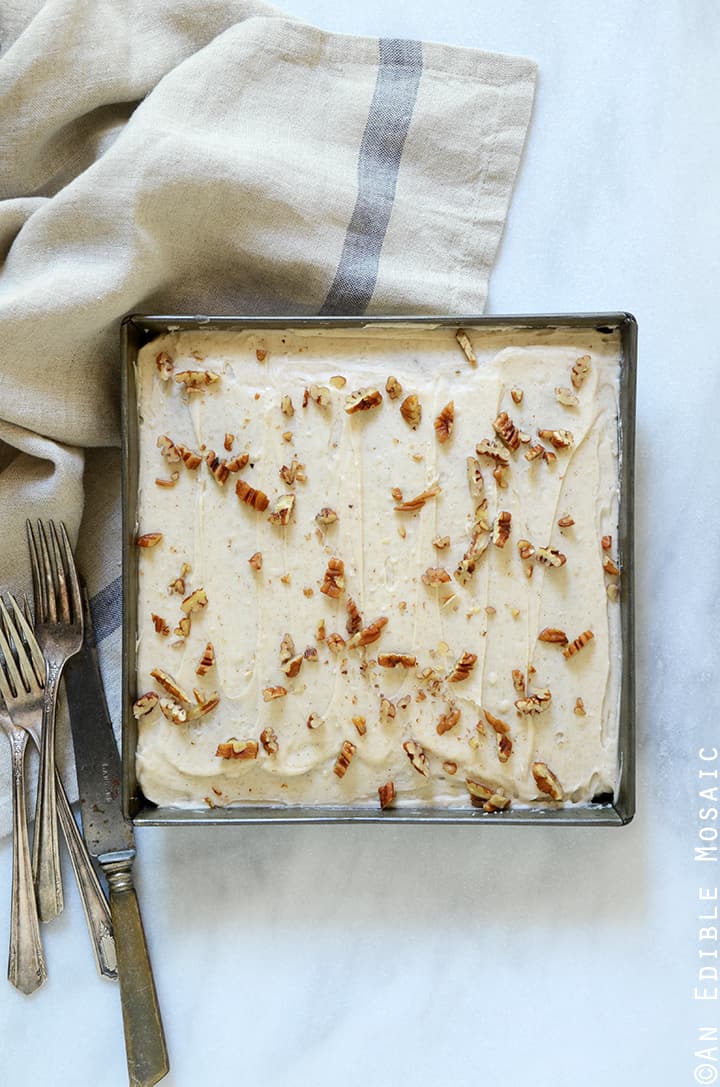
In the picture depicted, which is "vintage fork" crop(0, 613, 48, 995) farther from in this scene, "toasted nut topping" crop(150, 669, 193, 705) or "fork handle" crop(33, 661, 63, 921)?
"toasted nut topping" crop(150, 669, 193, 705)

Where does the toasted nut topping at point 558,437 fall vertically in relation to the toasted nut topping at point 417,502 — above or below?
above

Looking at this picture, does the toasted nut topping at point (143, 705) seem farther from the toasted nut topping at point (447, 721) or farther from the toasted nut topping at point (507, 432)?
the toasted nut topping at point (507, 432)

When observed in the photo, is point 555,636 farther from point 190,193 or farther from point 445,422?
point 190,193

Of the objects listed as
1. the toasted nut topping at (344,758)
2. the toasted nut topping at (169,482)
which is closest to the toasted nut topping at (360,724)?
the toasted nut topping at (344,758)

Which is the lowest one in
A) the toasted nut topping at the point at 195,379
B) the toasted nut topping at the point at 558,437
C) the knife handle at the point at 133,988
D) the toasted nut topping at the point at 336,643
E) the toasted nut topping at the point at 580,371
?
the knife handle at the point at 133,988

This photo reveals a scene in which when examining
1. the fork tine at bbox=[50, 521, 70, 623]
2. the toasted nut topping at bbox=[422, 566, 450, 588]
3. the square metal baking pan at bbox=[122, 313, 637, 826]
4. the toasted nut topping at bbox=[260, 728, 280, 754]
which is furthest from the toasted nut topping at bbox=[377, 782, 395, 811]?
the fork tine at bbox=[50, 521, 70, 623]

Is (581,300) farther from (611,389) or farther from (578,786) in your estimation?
(578,786)
